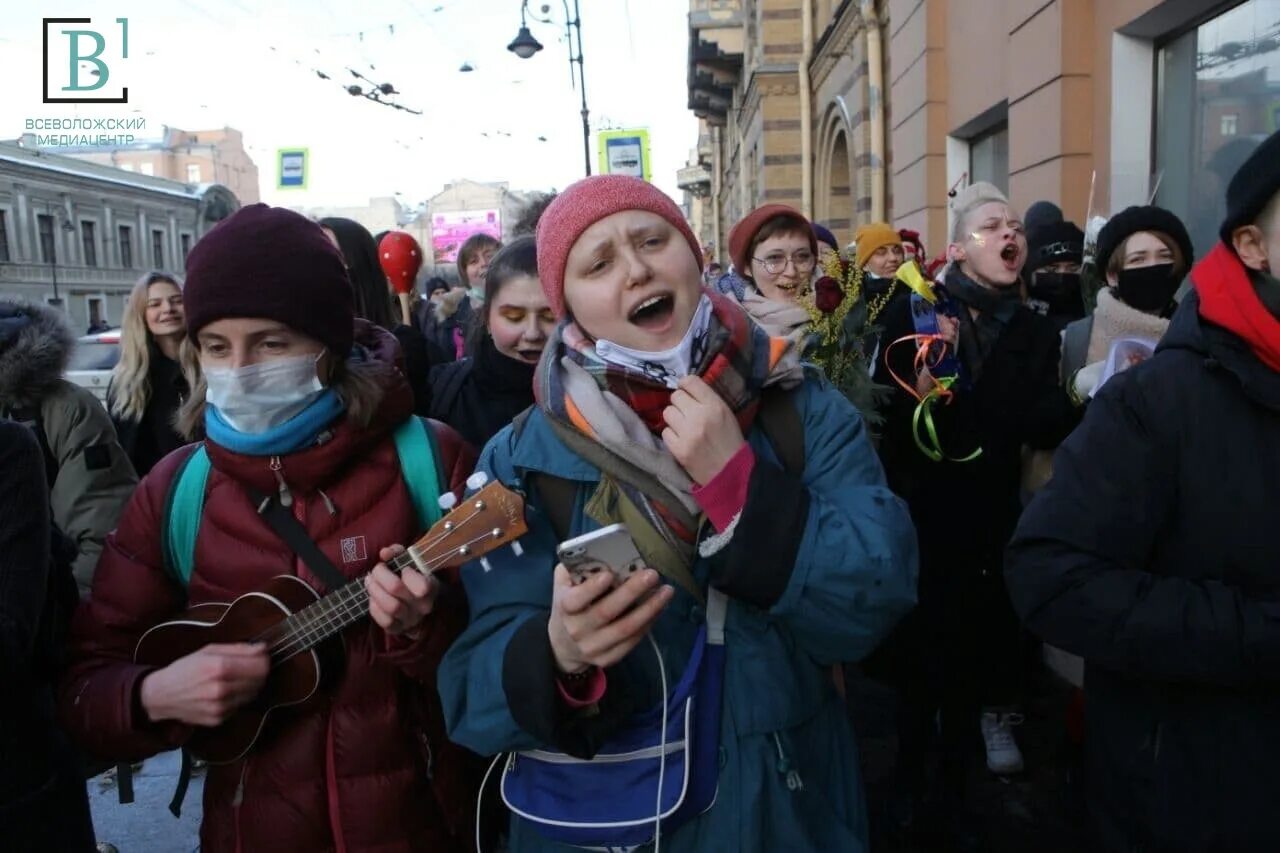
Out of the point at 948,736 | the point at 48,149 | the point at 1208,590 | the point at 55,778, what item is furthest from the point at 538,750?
the point at 48,149

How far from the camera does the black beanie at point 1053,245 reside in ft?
14.8

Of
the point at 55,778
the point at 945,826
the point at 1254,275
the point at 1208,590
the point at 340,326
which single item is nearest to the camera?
the point at 1208,590

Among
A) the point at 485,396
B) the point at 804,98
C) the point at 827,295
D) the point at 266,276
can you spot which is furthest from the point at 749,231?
the point at 804,98

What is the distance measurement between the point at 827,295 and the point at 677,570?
5.88 feet

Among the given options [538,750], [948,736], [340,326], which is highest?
[340,326]

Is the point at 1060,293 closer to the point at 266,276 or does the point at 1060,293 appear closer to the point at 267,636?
the point at 266,276

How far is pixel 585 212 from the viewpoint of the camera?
1.67 m

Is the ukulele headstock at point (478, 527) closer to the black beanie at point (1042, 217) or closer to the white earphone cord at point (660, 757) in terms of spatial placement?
the white earphone cord at point (660, 757)

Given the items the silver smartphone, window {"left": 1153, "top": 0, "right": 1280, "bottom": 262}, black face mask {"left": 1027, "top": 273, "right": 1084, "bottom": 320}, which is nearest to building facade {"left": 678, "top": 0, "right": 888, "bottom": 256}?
window {"left": 1153, "top": 0, "right": 1280, "bottom": 262}

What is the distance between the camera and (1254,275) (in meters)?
1.67

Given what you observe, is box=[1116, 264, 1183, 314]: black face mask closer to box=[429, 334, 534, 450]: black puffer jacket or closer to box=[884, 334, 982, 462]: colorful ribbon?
box=[884, 334, 982, 462]: colorful ribbon

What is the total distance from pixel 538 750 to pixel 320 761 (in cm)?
55

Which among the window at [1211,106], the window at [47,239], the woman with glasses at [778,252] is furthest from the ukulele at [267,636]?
the window at [47,239]

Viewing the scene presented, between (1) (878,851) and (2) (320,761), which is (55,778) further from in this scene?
(1) (878,851)
